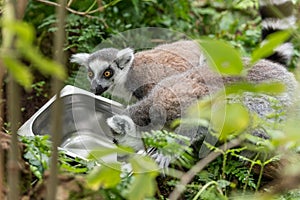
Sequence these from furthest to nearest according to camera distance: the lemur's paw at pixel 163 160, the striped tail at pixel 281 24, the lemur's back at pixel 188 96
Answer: the striped tail at pixel 281 24 → the lemur's back at pixel 188 96 → the lemur's paw at pixel 163 160

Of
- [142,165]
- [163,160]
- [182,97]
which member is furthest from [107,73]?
[142,165]

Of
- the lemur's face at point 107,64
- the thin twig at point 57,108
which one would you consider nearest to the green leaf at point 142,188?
the thin twig at point 57,108

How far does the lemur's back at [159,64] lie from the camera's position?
3.73 metres

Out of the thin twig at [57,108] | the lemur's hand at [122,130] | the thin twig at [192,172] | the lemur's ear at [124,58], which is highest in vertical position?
the thin twig at [57,108]

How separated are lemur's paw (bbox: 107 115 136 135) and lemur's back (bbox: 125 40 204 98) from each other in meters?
0.59

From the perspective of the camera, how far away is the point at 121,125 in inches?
123

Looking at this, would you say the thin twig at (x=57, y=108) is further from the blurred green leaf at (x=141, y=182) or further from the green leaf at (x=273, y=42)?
the green leaf at (x=273, y=42)

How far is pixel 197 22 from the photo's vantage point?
16.8ft

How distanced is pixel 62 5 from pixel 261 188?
201 centimetres

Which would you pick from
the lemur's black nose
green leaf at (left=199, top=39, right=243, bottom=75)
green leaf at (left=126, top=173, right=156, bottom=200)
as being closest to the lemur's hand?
the lemur's black nose

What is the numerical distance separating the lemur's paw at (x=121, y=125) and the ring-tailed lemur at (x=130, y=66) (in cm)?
60

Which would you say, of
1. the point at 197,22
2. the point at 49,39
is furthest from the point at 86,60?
the point at 197,22

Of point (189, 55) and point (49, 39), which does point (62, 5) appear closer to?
point (189, 55)

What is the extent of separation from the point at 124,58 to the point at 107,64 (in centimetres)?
12
